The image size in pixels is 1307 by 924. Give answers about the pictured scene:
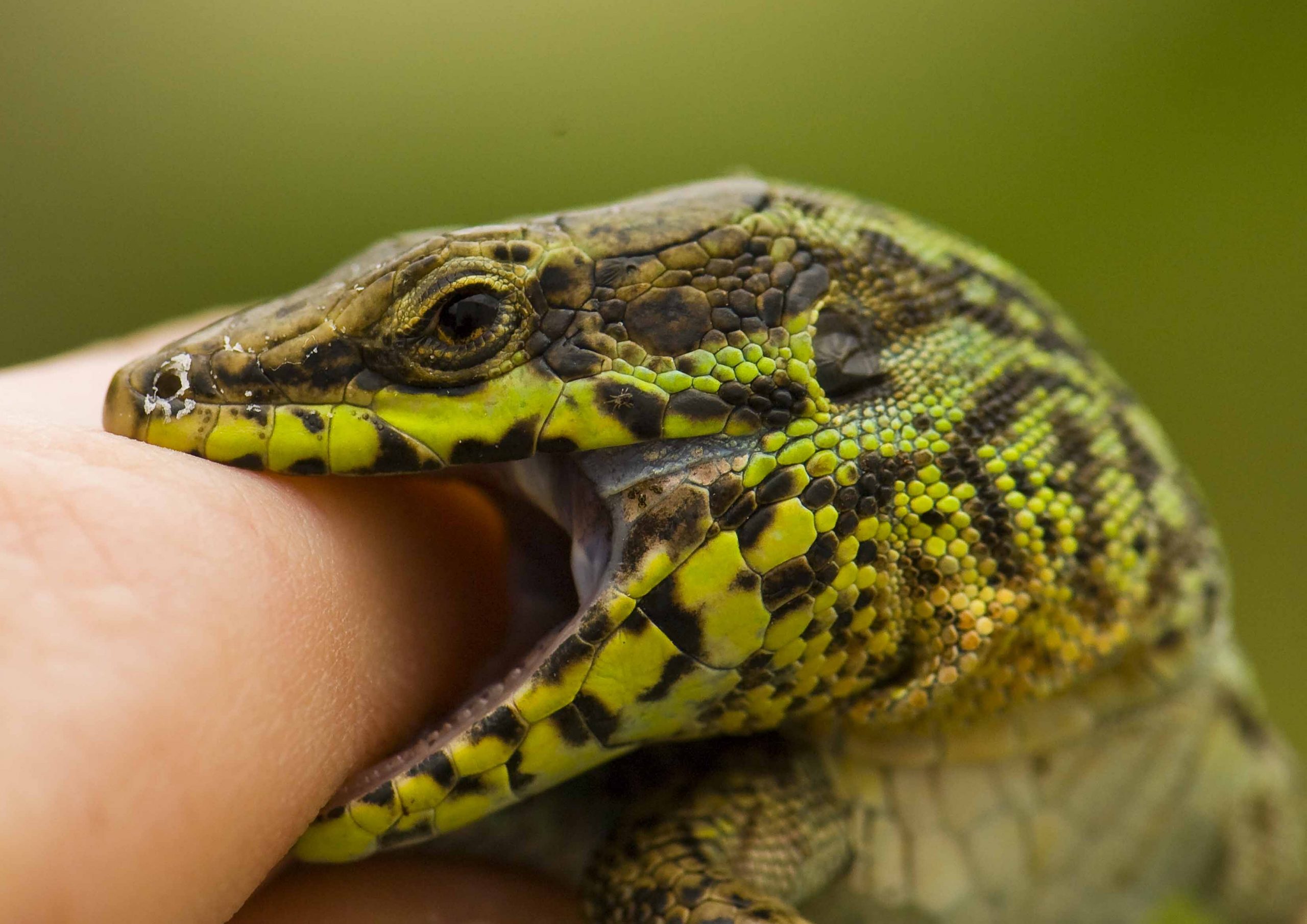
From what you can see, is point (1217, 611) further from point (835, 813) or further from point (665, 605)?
point (665, 605)

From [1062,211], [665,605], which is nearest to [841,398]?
[665,605]

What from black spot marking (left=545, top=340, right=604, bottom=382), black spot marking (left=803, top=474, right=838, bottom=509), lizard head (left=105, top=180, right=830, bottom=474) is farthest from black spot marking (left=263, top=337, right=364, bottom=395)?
black spot marking (left=803, top=474, right=838, bottom=509)

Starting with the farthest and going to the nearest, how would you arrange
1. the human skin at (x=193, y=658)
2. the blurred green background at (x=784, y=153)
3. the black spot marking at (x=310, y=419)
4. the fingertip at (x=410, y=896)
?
the blurred green background at (x=784, y=153) < the fingertip at (x=410, y=896) < the black spot marking at (x=310, y=419) < the human skin at (x=193, y=658)

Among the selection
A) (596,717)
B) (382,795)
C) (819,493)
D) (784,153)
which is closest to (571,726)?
(596,717)

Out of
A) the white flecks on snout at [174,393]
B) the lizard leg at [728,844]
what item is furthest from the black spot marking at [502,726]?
the white flecks on snout at [174,393]

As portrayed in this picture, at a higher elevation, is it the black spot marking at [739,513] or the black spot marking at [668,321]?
the black spot marking at [668,321]

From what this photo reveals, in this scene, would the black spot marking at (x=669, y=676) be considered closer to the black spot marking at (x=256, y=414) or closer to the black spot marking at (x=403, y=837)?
→ the black spot marking at (x=403, y=837)
